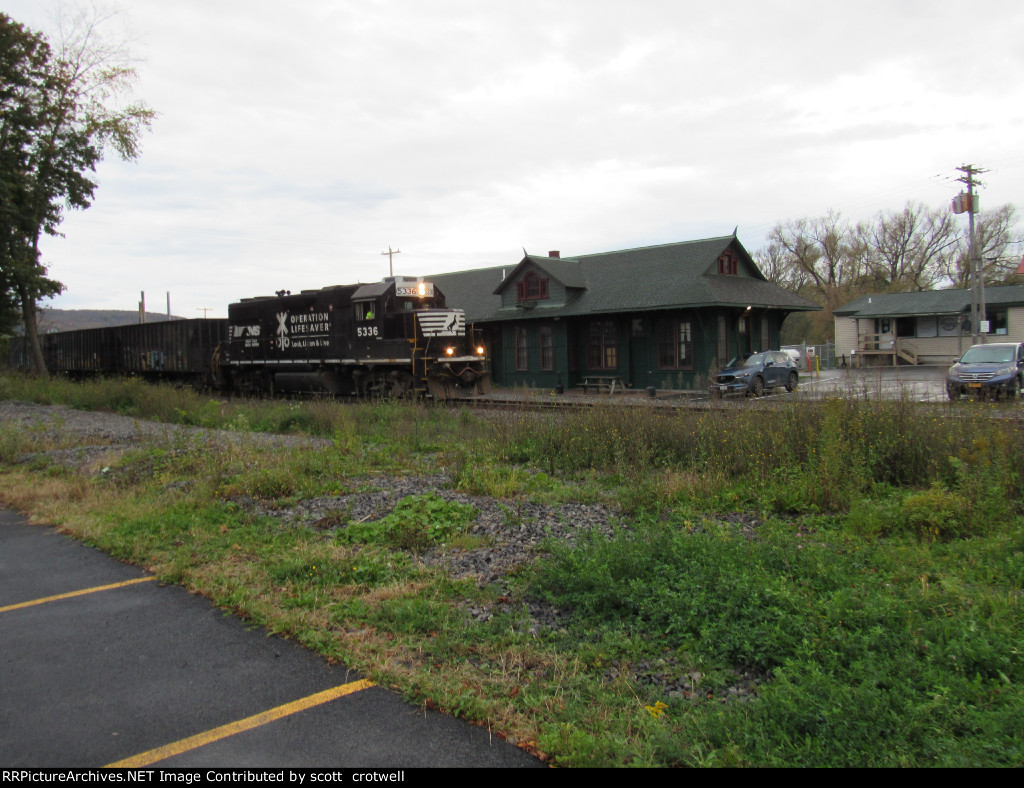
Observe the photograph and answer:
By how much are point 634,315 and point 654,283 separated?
1.64m

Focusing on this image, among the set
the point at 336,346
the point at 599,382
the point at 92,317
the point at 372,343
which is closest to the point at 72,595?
the point at 372,343

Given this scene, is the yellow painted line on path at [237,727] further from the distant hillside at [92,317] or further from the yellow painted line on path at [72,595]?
the distant hillside at [92,317]

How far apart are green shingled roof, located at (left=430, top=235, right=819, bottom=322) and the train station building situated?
2.2 inches

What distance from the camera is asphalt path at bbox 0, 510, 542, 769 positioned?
11.1 feet

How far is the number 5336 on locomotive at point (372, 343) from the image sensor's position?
20938 millimetres

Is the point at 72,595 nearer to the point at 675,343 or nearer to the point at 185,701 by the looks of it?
the point at 185,701

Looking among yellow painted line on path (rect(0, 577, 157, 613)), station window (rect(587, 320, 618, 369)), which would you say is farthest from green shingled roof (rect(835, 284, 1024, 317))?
yellow painted line on path (rect(0, 577, 157, 613))

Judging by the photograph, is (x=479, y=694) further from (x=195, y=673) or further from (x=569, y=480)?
(x=569, y=480)

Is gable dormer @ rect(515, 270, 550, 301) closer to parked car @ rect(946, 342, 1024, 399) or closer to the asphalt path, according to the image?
parked car @ rect(946, 342, 1024, 399)

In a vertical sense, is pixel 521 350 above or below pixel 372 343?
below

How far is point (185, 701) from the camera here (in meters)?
3.97

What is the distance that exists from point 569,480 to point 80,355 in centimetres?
3495

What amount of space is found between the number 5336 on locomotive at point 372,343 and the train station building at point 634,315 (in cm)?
781

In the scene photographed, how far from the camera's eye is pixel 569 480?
976 centimetres
